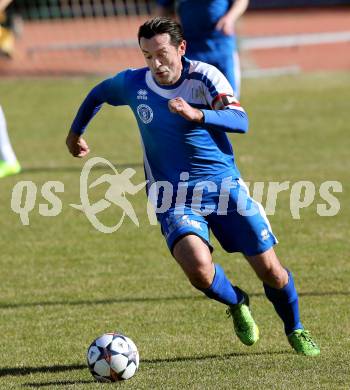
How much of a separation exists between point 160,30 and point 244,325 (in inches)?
67.3

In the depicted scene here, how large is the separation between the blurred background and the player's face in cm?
1555

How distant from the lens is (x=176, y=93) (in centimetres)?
562

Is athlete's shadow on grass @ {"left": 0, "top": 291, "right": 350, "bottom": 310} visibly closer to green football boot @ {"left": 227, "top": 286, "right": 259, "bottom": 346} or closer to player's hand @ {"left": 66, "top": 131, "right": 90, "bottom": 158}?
green football boot @ {"left": 227, "top": 286, "right": 259, "bottom": 346}

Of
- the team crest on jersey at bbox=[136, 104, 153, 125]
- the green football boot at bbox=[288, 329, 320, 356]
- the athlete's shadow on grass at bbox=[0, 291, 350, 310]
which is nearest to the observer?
the green football boot at bbox=[288, 329, 320, 356]

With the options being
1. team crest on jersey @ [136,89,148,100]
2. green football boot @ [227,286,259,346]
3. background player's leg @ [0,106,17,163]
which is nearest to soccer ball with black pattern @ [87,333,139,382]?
green football boot @ [227,286,259,346]

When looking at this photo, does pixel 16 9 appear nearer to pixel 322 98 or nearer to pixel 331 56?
pixel 331 56

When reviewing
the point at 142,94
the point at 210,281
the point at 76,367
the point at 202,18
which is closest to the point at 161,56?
the point at 142,94

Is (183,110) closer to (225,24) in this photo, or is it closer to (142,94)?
(142,94)

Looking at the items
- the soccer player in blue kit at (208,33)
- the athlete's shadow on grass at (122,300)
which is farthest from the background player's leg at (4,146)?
the athlete's shadow on grass at (122,300)

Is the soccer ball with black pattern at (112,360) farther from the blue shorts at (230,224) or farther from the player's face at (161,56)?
the player's face at (161,56)

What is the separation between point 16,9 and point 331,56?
811 centimetres

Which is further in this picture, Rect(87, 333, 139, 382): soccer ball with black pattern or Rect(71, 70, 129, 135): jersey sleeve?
Rect(71, 70, 129, 135): jersey sleeve

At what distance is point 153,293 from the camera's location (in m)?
7.04

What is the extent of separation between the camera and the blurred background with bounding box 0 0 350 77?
22.8 meters
